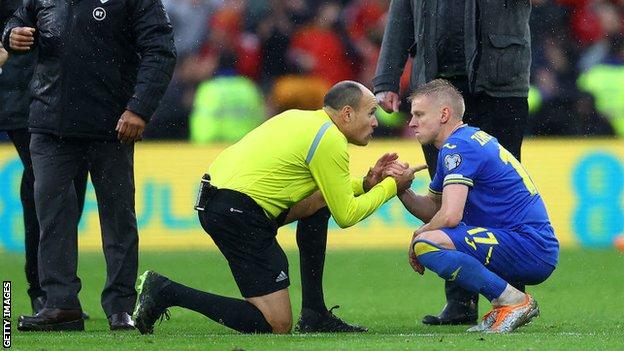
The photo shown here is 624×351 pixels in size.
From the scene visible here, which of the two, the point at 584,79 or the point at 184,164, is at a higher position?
the point at 584,79

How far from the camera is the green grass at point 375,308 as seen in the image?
660 cm

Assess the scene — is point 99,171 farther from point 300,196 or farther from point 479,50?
point 479,50

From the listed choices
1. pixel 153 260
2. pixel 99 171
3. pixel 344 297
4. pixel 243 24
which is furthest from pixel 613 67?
pixel 99 171

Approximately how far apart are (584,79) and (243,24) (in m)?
3.65

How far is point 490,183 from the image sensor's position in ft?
24.1

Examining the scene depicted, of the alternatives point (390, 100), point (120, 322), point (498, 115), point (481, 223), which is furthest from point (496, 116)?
point (120, 322)

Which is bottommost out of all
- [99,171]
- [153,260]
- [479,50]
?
[153,260]

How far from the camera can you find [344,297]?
32.6ft

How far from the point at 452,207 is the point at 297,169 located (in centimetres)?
80

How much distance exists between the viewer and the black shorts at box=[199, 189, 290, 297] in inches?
288

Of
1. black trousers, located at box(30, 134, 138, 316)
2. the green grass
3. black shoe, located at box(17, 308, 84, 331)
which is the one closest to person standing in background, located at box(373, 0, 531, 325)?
the green grass

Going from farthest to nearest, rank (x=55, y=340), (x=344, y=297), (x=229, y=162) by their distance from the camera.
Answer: (x=344, y=297) → (x=229, y=162) → (x=55, y=340)

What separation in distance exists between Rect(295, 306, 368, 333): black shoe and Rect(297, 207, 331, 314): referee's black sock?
30 millimetres

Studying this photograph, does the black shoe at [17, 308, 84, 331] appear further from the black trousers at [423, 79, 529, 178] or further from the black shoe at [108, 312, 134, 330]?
the black trousers at [423, 79, 529, 178]
